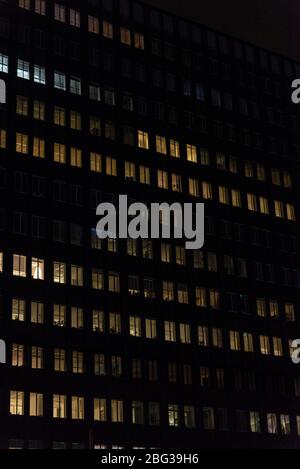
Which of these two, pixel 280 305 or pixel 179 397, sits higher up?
pixel 280 305

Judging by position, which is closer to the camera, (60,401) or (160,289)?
(60,401)

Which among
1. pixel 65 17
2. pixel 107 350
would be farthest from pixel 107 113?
pixel 107 350

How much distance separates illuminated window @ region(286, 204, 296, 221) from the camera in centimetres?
10512

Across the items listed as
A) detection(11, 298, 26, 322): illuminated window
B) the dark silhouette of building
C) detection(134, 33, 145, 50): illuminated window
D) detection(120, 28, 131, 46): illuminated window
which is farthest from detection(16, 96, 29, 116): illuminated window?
detection(11, 298, 26, 322): illuminated window

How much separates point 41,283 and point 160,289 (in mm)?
14663

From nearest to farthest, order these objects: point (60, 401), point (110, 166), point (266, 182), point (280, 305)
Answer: point (60, 401) → point (110, 166) → point (280, 305) → point (266, 182)

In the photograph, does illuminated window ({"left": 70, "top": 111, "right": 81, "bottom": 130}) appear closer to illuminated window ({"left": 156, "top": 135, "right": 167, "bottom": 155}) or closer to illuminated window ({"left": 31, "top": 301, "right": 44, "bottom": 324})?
illuminated window ({"left": 156, "top": 135, "right": 167, "bottom": 155})

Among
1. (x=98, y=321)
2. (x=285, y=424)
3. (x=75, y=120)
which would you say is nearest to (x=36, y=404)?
(x=98, y=321)

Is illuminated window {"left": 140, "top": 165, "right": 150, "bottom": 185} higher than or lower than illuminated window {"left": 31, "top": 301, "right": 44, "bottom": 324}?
higher

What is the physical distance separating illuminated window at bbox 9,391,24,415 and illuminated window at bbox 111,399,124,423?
989cm

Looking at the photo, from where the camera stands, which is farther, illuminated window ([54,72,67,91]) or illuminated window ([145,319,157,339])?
illuminated window ([54,72,67,91])

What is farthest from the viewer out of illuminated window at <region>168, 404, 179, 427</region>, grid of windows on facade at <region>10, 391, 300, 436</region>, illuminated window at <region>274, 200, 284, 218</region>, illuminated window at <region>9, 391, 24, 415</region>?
illuminated window at <region>274, 200, 284, 218</region>

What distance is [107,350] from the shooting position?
83.6 meters

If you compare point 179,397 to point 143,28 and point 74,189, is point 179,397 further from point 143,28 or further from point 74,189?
point 143,28
